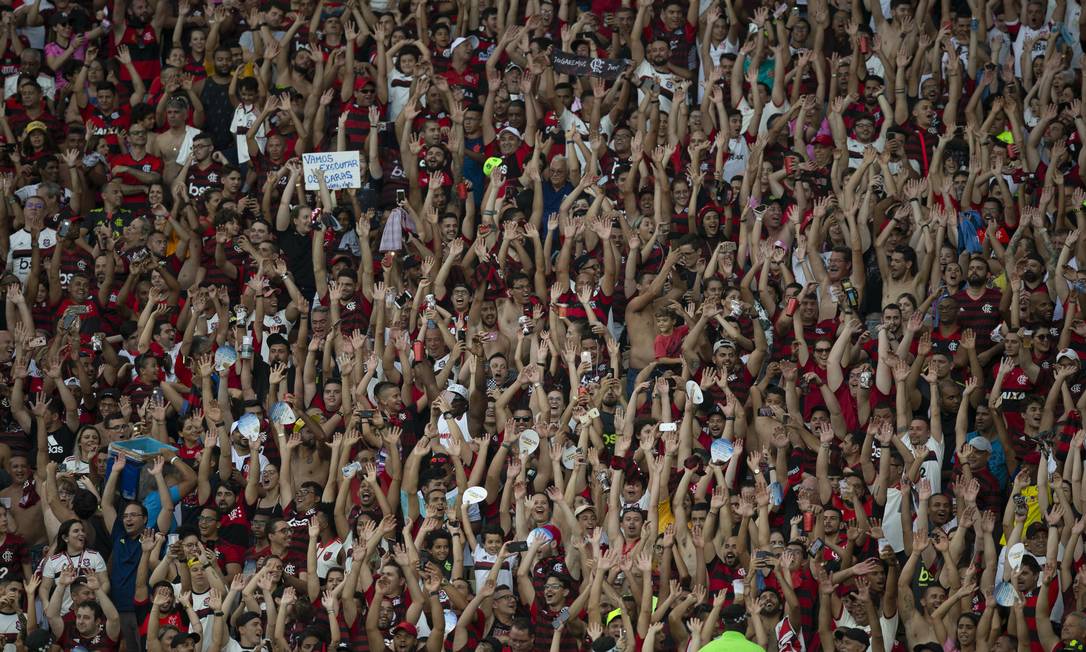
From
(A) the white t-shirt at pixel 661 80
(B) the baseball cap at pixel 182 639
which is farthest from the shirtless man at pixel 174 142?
(B) the baseball cap at pixel 182 639

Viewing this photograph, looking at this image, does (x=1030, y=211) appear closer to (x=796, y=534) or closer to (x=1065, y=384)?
(x=1065, y=384)

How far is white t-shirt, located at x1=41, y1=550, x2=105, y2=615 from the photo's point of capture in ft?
49.2

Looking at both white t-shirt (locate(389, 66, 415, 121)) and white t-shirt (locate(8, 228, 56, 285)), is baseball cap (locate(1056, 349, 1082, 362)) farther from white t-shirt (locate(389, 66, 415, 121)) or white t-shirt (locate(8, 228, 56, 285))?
white t-shirt (locate(8, 228, 56, 285))

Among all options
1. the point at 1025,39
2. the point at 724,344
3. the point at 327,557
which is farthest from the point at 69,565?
the point at 1025,39

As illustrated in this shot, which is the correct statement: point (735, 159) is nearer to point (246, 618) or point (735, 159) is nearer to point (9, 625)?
point (246, 618)

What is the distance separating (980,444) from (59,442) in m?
6.84

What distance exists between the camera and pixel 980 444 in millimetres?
15508

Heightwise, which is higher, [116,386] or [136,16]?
[136,16]

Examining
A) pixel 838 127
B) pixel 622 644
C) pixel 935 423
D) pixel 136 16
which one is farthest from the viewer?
pixel 136 16

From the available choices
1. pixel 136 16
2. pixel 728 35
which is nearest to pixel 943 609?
pixel 728 35

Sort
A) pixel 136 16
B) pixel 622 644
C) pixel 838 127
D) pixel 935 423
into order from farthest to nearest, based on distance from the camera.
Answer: pixel 136 16 → pixel 838 127 → pixel 935 423 → pixel 622 644

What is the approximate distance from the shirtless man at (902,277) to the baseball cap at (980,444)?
5.13 ft

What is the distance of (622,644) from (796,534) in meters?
1.59

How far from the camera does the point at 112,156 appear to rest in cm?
1845
